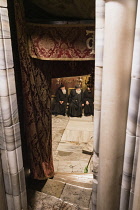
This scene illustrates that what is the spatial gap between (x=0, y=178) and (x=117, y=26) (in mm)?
1850

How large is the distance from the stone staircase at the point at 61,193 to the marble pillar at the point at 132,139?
4.15 feet

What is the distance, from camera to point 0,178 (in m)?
2.14

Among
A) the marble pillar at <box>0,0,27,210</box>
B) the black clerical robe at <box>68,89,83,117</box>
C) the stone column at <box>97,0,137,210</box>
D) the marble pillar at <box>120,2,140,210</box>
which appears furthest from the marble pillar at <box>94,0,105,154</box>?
the black clerical robe at <box>68,89,83,117</box>

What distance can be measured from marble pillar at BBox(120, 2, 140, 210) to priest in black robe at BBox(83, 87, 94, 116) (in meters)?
6.77

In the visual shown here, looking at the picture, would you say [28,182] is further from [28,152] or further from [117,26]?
[117,26]

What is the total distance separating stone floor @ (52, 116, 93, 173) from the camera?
5098 mm

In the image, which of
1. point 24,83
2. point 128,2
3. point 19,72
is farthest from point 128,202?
point 19,72

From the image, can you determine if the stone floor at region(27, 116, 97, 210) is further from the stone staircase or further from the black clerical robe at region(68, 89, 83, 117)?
the black clerical robe at region(68, 89, 83, 117)

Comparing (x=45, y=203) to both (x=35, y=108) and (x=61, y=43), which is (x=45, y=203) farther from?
(x=61, y=43)

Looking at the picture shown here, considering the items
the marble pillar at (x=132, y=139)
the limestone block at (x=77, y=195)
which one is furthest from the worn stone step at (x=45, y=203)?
the marble pillar at (x=132, y=139)

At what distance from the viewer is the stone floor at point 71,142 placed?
5.10 m

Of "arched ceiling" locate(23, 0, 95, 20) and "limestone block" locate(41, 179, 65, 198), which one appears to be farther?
"limestone block" locate(41, 179, 65, 198)

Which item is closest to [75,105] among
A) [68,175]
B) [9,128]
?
[68,175]

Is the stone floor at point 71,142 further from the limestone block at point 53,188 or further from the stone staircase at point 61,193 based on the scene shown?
the limestone block at point 53,188
